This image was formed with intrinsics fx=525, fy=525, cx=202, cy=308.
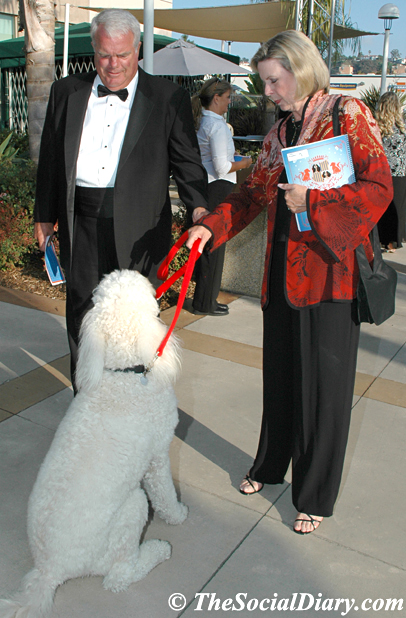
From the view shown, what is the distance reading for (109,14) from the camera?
2357 mm

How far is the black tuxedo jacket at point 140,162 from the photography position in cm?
252

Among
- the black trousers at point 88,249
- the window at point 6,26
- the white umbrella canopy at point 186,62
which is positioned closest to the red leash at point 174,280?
the black trousers at point 88,249

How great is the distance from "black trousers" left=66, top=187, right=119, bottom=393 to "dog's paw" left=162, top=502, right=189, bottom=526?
747 millimetres

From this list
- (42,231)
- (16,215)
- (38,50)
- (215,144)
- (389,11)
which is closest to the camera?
(42,231)

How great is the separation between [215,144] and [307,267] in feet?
9.36

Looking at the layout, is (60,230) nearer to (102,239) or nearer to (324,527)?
(102,239)

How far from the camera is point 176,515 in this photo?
2.35 metres

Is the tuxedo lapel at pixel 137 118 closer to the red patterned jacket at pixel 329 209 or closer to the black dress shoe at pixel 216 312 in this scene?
the red patterned jacket at pixel 329 209

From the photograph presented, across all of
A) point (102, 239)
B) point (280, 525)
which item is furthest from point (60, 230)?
point (280, 525)

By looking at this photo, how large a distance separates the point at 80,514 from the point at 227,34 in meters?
15.4

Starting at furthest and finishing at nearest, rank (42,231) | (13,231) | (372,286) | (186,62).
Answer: (186,62), (13,231), (42,231), (372,286)

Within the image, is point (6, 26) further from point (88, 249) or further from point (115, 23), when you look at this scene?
point (88, 249)

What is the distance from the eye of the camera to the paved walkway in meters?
2.03

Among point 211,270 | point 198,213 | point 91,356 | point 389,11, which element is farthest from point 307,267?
point 389,11
